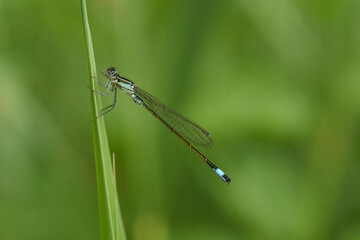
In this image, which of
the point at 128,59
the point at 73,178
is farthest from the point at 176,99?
the point at 73,178

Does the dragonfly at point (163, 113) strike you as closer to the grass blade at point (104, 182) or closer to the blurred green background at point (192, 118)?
the blurred green background at point (192, 118)

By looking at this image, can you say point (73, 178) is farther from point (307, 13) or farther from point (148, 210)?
point (307, 13)

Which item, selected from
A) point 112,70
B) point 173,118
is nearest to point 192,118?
point 173,118

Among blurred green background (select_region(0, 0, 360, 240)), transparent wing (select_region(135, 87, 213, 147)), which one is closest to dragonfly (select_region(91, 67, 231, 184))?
transparent wing (select_region(135, 87, 213, 147))

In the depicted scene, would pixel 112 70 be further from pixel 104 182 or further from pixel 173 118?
pixel 104 182

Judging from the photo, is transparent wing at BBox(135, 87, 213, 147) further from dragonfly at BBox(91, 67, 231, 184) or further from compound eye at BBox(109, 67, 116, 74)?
compound eye at BBox(109, 67, 116, 74)

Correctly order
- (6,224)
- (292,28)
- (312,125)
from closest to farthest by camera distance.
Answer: (6,224) < (312,125) < (292,28)

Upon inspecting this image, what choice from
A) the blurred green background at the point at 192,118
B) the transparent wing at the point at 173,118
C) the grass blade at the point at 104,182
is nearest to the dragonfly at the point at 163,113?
the transparent wing at the point at 173,118
